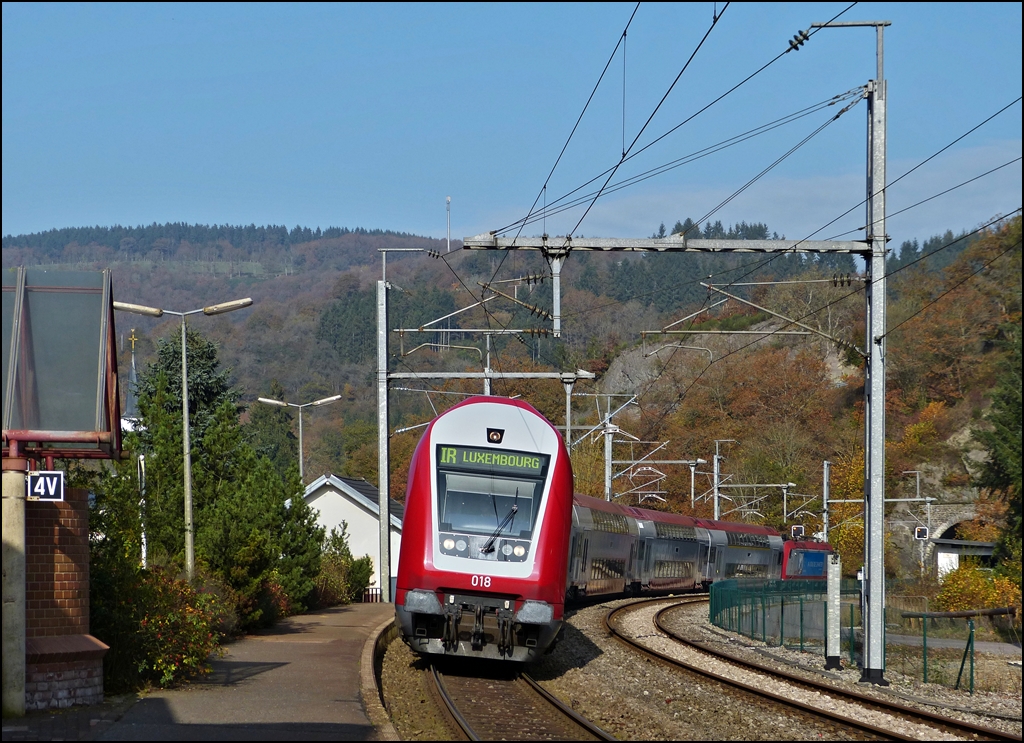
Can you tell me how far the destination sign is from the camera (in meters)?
15.4

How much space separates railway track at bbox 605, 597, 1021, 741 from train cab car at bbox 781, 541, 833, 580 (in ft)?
71.4

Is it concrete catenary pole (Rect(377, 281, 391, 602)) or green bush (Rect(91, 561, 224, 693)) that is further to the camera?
concrete catenary pole (Rect(377, 281, 391, 602))

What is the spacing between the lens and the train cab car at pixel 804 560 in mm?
41625

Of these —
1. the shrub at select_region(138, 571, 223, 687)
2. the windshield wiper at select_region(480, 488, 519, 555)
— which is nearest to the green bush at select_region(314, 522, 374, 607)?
the shrub at select_region(138, 571, 223, 687)

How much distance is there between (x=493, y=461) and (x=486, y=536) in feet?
3.41

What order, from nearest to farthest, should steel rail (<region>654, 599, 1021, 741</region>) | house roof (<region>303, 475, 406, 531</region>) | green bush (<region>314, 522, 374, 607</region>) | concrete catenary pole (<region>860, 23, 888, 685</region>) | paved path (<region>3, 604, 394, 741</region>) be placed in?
paved path (<region>3, 604, 394, 741</region>) → steel rail (<region>654, 599, 1021, 741</region>) → concrete catenary pole (<region>860, 23, 888, 685</region>) → green bush (<region>314, 522, 374, 607</region>) → house roof (<region>303, 475, 406, 531</region>)

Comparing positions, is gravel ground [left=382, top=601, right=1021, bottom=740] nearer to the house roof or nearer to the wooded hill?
the wooded hill

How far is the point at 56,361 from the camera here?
11.6m

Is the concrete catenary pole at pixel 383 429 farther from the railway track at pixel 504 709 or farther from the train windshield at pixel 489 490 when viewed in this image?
Result: the train windshield at pixel 489 490

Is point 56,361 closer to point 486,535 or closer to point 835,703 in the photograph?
point 486,535

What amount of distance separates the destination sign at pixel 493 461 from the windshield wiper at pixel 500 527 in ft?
1.07

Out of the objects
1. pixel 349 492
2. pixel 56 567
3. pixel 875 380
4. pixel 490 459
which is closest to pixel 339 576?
pixel 349 492

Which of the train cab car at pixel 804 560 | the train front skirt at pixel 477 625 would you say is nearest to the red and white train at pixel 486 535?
the train front skirt at pixel 477 625

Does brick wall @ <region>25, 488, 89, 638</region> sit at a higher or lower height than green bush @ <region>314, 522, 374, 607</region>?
higher
